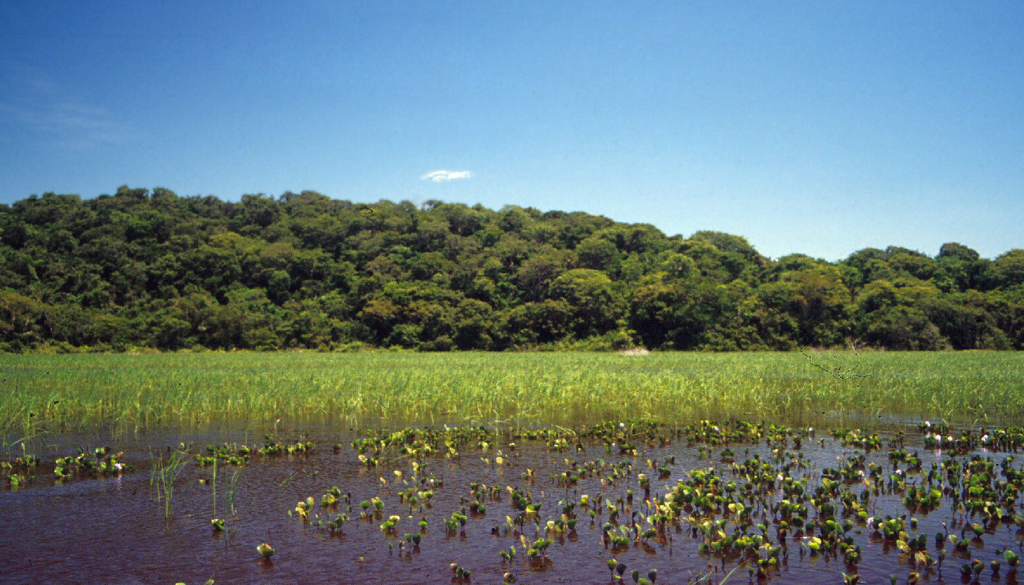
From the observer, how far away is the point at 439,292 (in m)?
53.9

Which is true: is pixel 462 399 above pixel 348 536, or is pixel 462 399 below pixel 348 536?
above

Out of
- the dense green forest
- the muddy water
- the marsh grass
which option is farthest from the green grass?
the dense green forest

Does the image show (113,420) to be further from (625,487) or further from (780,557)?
(780,557)

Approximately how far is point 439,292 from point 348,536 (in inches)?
1910

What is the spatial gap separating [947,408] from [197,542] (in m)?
13.9

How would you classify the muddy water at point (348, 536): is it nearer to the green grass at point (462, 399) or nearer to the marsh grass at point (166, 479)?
the marsh grass at point (166, 479)

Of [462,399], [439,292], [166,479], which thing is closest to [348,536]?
[166,479]

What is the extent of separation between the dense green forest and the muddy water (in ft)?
142

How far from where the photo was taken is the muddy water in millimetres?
4820

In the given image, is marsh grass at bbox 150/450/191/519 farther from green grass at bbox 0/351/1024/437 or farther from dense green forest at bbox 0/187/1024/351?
dense green forest at bbox 0/187/1024/351

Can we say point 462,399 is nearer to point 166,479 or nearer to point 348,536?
point 166,479

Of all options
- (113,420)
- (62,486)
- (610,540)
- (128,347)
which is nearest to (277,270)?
(128,347)

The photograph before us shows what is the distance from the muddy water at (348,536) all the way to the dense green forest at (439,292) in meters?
43.1

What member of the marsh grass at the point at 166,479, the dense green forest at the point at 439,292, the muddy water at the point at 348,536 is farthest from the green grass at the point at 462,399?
the dense green forest at the point at 439,292
